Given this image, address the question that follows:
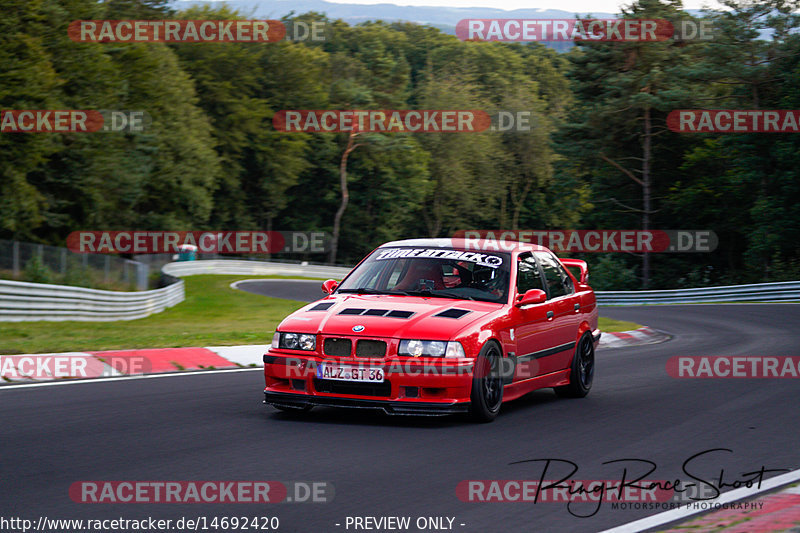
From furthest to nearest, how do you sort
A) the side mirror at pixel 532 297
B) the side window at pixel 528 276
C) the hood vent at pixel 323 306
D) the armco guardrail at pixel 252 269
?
the armco guardrail at pixel 252 269
the side window at pixel 528 276
the side mirror at pixel 532 297
the hood vent at pixel 323 306

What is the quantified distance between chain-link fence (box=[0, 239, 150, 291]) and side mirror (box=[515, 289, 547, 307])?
61.9ft

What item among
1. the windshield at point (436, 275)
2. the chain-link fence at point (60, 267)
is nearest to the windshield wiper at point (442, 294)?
the windshield at point (436, 275)

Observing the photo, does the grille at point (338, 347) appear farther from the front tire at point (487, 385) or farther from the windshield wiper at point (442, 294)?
the windshield wiper at point (442, 294)

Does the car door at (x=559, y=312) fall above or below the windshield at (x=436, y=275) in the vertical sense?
below

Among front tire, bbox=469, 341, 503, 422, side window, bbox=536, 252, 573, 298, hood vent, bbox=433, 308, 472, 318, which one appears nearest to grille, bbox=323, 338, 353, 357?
hood vent, bbox=433, 308, 472, 318

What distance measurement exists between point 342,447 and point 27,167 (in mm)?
32049

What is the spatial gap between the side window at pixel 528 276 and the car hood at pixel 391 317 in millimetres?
626

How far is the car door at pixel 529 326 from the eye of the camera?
8.94m

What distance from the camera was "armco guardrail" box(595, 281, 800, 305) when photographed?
3612 cm

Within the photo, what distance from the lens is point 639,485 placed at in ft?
20.3

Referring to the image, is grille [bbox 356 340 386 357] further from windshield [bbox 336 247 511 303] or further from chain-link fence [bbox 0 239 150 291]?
chain-link fence [bbox 0 239 150 291]

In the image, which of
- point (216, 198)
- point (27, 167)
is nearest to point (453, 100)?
point (216, 198)

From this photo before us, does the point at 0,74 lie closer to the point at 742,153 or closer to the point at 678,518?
the point at 678,518

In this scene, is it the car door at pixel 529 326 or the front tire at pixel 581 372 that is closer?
the car door at pixel 529 326
